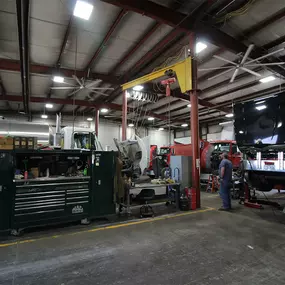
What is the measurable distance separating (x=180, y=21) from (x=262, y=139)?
3491 millimetres

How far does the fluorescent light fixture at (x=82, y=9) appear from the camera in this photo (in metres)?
4.49

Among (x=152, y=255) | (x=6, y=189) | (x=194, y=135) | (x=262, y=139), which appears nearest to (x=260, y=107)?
(x=262, y=139)

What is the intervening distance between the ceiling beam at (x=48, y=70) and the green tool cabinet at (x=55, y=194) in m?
4.80

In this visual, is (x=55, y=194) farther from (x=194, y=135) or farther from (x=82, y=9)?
(x=82, y=9)

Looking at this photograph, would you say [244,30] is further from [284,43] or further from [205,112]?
[205,112]

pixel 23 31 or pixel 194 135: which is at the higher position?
pixel 23 31

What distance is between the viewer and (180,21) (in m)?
5.12

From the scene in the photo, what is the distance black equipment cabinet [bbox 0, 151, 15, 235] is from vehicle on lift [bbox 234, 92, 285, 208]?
15.9 ft

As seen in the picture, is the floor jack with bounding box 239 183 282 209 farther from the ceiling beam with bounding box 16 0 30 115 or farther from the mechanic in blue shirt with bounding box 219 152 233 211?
the ceiling beam with bounding box 16 0 30 115

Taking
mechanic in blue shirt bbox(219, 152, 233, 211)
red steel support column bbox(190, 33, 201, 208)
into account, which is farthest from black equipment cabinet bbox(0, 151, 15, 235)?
mechanic in blue shirt bbox(219, 152, 233, 211)

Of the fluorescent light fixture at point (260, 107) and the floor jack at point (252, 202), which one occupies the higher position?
the fluorescent light fixture at point (260, 107)

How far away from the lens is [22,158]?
4.03 meters

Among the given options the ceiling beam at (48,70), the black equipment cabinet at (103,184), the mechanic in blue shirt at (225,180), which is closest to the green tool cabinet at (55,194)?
the black equipment cabinet at (103,184)

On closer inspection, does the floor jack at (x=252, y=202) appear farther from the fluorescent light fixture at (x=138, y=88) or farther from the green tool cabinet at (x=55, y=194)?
the fluorescent light fixture at (x=138, y=88)
